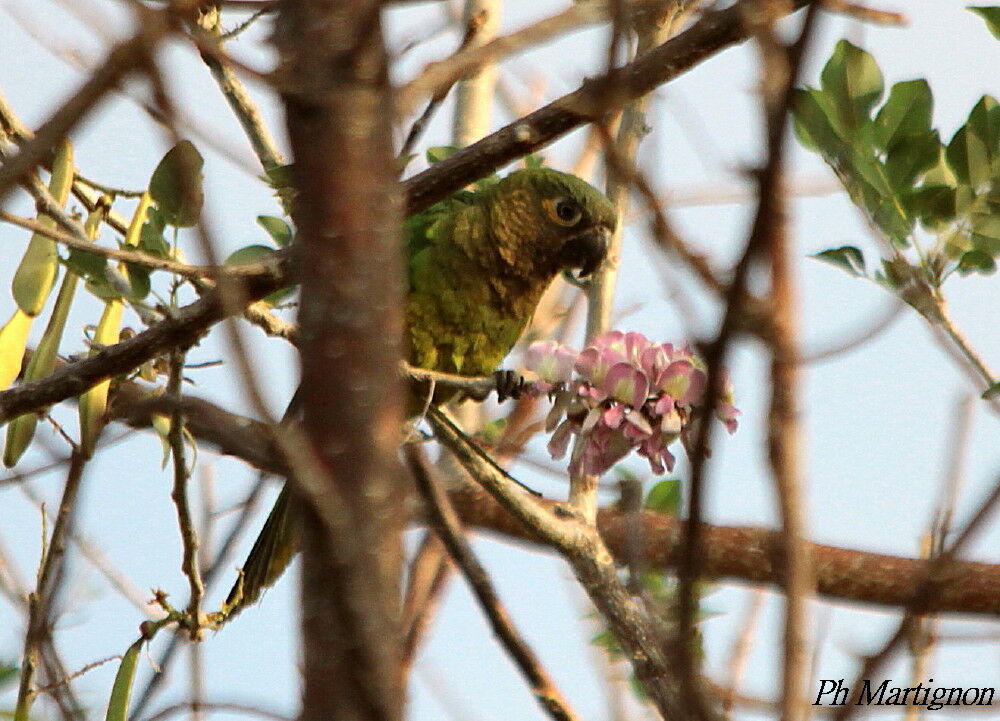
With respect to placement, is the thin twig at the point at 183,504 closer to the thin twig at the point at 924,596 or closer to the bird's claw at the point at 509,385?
the bird's claw at the point at 509,385

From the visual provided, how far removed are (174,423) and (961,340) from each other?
123cm

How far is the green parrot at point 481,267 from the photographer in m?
3.17

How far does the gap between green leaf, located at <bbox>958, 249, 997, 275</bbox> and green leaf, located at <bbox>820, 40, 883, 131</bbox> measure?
11.2 inches

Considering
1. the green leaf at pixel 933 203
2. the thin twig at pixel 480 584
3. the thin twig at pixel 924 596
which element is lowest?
the thin twig at pixel 924 596

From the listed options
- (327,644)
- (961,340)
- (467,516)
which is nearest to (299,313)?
(327,644)

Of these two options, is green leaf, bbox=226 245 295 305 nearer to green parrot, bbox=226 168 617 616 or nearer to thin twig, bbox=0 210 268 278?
thin twig, bbox=0 210 268 278

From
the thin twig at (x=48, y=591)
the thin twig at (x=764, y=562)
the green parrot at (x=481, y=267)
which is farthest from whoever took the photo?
the green parrot at (x=481, y=267)

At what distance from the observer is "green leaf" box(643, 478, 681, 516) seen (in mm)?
2990

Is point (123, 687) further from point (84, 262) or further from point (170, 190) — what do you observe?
point (170, 190)

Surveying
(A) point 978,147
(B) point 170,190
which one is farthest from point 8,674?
Result: (A) point 978,147

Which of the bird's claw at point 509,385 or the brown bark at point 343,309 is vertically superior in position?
the bird's claw at point 509,385

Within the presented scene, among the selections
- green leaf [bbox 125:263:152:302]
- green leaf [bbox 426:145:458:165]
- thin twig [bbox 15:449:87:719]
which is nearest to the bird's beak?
green leaf [bbox 426:145:458:165]

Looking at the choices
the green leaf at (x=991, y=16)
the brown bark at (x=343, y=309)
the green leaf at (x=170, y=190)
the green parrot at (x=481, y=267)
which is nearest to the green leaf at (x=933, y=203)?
the green leaf at (x=991, y=16)

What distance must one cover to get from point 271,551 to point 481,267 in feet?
3.31
